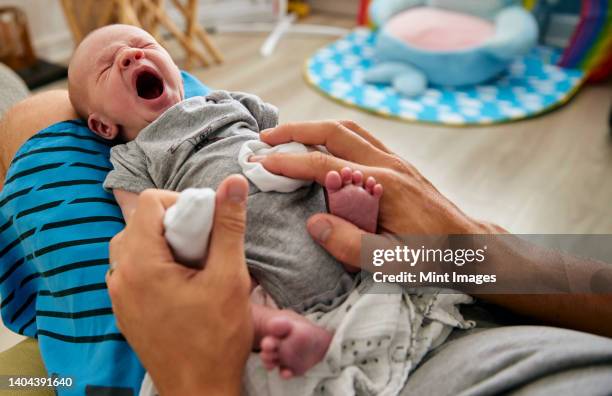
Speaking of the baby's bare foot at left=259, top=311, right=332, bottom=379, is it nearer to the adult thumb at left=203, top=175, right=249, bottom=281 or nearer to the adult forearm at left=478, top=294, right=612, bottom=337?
the adult thumb at left=203, top=175, right=249, bottom=281

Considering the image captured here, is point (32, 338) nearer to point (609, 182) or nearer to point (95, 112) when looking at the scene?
point (95, 112)

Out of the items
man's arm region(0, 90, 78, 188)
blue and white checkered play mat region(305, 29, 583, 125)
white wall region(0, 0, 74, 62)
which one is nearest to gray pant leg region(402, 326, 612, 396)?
man's arm region(0, 90, 78, 188)

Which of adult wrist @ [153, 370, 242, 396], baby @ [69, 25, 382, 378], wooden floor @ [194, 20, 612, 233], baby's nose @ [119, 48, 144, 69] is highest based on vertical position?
baby's nose @ [119, 48, 144, 69]

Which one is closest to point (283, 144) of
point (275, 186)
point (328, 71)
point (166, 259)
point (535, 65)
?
point (275, 186)

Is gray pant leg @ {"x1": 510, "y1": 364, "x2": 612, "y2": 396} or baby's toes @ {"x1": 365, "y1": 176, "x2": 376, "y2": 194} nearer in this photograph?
gray pant leg @ {"x1": 510, "y1": 364, "x2": 612, "y2": 396}

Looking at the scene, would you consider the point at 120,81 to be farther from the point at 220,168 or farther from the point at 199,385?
the point at 199,385

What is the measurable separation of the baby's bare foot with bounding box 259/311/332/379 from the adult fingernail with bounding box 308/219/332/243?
0.17 m

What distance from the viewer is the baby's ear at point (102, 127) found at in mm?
1044

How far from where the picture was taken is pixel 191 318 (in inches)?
23.7

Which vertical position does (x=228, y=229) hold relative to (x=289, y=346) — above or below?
above

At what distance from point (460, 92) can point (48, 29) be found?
9.23 feet

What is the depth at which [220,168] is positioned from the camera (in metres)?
0.95

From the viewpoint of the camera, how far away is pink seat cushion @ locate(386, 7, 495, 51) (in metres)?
2.87

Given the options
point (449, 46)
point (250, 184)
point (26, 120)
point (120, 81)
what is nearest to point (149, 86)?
point (120, 81)
